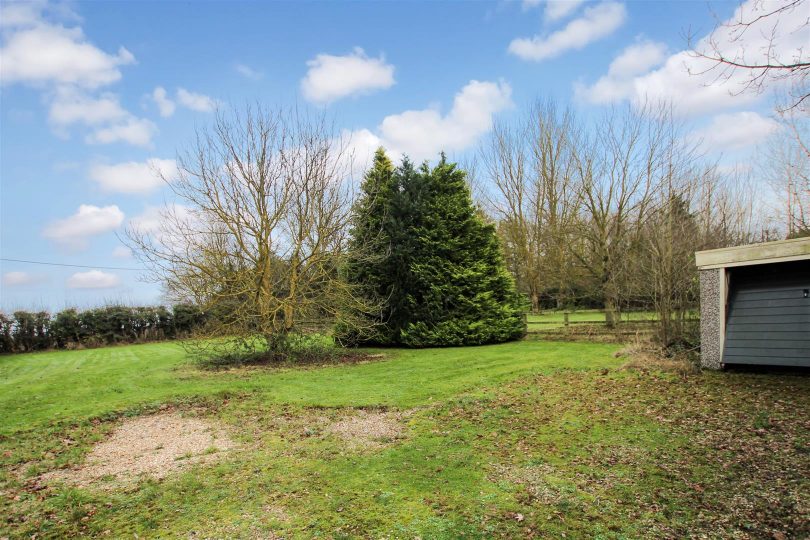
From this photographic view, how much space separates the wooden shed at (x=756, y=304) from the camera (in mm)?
7855

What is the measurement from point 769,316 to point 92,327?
82.0 feet

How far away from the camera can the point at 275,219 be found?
13.7 m

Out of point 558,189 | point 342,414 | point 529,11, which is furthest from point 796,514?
point 558,189

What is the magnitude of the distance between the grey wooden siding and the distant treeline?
55.5ft

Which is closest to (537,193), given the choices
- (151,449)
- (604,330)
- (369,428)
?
(604,330)

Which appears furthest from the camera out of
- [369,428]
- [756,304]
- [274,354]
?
[274,354]

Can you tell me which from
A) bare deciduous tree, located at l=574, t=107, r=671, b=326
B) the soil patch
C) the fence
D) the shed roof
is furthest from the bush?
bare deciduous tree, located at l=574, t=107, r=671, b=326

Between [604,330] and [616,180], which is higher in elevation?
[616,180]

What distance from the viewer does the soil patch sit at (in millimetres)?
5383

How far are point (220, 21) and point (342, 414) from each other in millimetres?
8819

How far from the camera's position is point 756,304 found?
28.0 feet

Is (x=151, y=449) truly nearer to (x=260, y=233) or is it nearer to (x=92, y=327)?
(x=260, y=233)

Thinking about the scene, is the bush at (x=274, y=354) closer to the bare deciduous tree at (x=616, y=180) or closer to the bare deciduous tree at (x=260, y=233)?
the bare deciduous tree at (x=260, y=233)

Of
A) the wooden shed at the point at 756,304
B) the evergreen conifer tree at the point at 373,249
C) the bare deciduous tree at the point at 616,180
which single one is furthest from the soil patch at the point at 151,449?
the bare deciduous tree at the point at 616,180
